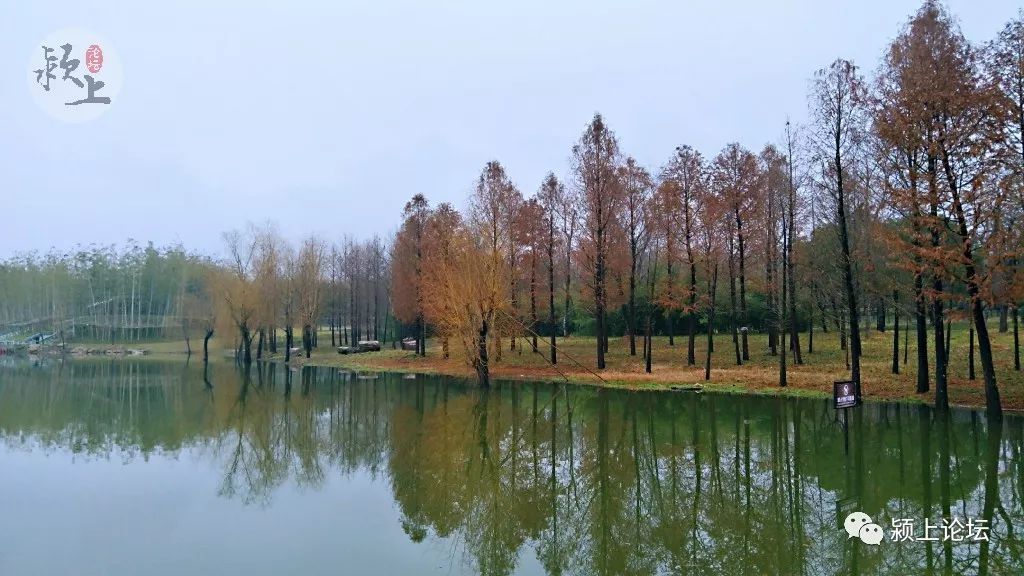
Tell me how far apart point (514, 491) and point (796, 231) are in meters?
22.2

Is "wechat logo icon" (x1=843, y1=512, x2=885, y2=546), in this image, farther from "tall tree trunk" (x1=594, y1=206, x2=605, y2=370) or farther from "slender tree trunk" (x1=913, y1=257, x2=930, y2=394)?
"tall tree trunk" (x1=594, y1=206, x2=605, y2=370)

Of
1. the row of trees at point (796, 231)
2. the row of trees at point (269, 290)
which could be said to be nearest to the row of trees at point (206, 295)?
the row of trees at point (269, 290)

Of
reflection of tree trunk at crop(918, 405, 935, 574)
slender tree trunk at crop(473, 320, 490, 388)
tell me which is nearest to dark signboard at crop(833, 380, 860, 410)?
reflection of tree trunk at crop(918, 405, 935, 574)

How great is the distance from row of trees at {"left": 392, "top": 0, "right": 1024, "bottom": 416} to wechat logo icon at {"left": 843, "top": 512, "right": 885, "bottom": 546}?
898cm

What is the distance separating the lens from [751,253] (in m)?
27.3

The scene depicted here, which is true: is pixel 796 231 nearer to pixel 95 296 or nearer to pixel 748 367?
pixel 748 367

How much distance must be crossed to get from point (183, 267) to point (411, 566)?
7577cm

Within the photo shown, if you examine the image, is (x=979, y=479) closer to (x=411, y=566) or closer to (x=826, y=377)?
(x=411, y=566)

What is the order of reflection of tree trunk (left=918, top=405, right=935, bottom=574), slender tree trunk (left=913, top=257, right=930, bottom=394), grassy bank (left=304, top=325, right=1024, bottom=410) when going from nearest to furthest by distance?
1. reflection of tree trunk (left=918, top=405, right=935, bottom=574)
2. slender tree trunk (left=913, top=257, right=930, bottom=394)
3. grassy bank (left=304, top=325, right=1024, bottom=410)

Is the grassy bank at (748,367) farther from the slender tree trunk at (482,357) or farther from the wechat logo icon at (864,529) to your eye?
the wechat logo icon at (864,529)

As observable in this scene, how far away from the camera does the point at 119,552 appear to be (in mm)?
7488

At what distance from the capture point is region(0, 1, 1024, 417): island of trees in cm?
1440

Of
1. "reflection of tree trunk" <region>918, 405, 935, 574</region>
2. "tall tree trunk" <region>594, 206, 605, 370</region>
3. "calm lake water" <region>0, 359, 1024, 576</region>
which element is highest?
"tall tree trunk" <region>594, 206, 605, 370</region>

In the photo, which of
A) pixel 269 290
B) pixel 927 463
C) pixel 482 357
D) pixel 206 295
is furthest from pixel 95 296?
pixel 927 463
